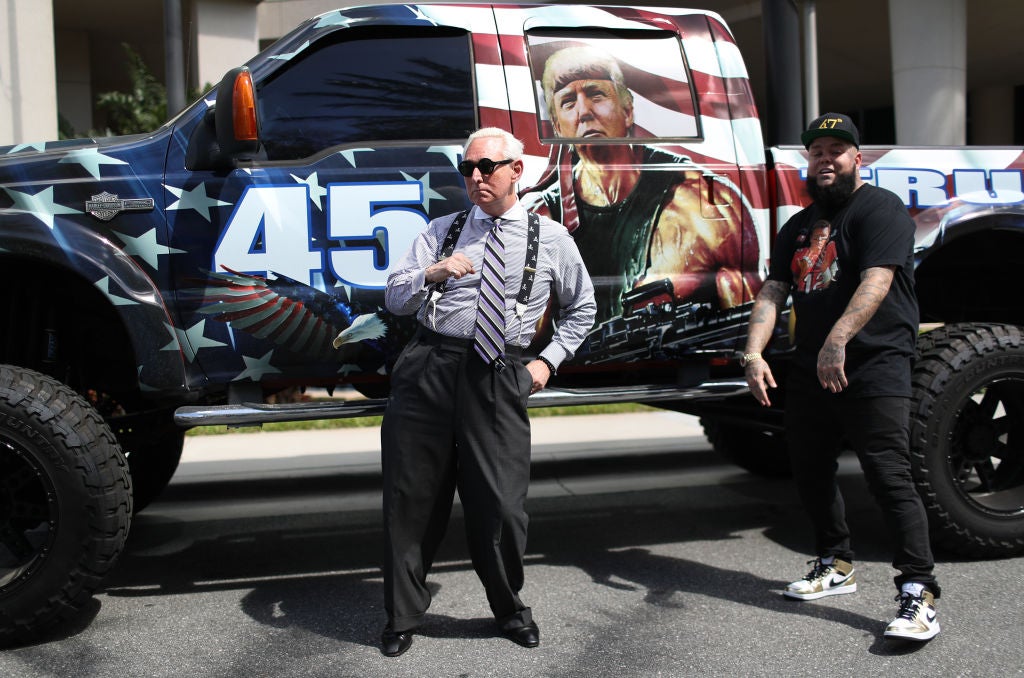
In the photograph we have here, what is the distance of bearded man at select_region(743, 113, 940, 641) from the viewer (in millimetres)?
3564

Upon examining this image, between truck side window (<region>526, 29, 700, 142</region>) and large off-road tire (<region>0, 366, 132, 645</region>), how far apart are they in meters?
2.13

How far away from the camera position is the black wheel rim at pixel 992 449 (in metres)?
4.40

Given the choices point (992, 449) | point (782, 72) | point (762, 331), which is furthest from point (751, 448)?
point (762, 331)

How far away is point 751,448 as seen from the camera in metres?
6.14

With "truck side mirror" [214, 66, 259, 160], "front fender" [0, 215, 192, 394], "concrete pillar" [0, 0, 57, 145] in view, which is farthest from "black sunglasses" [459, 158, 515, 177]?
"concrete pillar" [0, 0, 57, 145]

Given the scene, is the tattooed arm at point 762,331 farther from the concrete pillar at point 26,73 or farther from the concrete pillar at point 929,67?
the concrete pillar at point 929,67

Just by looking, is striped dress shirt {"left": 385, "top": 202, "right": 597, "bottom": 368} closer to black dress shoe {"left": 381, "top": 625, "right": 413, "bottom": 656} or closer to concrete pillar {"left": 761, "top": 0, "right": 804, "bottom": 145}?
black dress shoe {"left": 381, "top": 625, "right": 413, "bottom": 656}

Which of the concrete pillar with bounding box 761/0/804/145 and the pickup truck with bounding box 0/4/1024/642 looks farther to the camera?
the concrete pillar with bounding box 761/0/804/145

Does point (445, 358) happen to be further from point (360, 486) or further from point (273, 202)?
point (360, 486)

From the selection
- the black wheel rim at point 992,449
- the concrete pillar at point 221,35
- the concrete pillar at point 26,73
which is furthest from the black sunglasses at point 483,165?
the concrete pillar at point 221,35

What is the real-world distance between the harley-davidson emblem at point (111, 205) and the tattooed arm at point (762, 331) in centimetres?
234

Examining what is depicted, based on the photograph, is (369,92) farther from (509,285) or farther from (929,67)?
(929,67)

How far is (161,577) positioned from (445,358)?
6.19 feet

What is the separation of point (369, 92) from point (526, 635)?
2198mm
